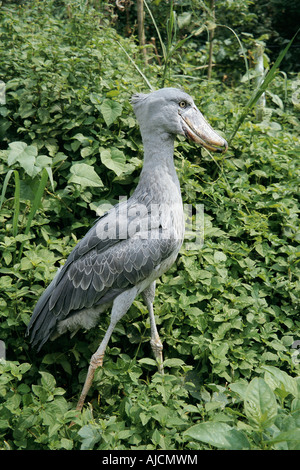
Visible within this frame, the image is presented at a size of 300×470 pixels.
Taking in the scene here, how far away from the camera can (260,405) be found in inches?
76.9

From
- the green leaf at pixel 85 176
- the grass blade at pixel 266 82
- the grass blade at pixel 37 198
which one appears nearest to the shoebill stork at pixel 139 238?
the grass blade at pixel 37 198

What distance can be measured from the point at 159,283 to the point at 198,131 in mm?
1035

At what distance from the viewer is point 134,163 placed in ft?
11.8

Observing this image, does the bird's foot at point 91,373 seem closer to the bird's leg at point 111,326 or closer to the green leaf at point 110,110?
the bird's leg at point 111,326

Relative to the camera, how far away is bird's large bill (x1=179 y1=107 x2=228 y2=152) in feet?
8.64

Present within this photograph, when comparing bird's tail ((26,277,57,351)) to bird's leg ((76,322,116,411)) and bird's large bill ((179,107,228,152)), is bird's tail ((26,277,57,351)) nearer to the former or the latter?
bird's leg ((76,322,116,411))

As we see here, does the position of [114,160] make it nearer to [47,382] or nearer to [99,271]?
[99,271]

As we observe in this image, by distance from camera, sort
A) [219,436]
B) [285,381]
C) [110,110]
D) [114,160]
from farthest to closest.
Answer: [110,110] < [114,160] < [285,381] < [219,436]

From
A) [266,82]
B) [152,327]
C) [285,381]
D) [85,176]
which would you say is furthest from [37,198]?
[266,82]

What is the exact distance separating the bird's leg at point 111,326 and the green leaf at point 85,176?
0.96 m

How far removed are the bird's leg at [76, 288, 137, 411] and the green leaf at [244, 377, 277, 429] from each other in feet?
2.74

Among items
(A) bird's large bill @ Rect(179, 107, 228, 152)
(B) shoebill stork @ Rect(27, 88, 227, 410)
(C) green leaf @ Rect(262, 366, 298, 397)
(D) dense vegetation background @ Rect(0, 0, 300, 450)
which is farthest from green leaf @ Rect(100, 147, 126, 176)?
(C) green leaf @ Rect(262, 366, 298, 397)

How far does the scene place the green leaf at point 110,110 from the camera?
3559 millimetres
